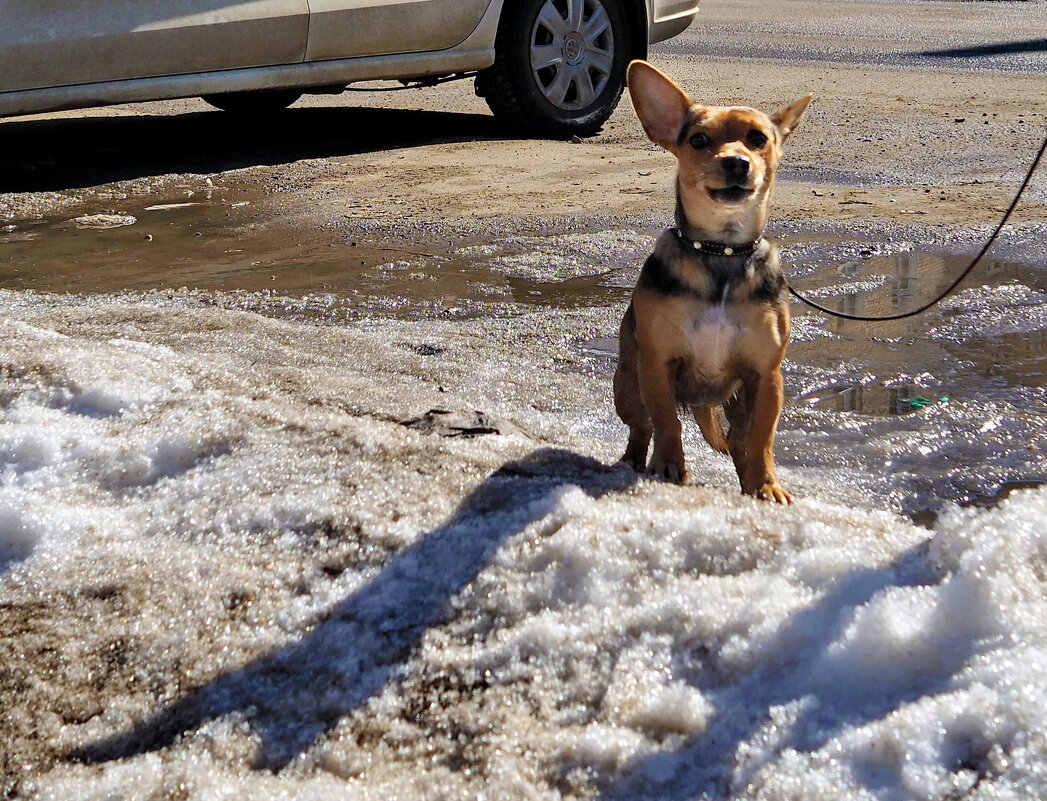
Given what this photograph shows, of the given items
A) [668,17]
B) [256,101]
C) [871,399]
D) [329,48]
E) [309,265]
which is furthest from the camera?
[256,101]

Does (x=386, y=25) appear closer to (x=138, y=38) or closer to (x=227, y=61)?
(x=227, y=61)

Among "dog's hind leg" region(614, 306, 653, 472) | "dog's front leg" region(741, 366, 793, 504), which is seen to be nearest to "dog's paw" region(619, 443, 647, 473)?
"dog's hind leg" region(614, 306, 653, 472)

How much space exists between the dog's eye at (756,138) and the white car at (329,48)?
14.1 ft

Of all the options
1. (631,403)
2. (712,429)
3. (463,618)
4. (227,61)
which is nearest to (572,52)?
(227,61)

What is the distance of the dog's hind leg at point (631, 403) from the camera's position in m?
3.44

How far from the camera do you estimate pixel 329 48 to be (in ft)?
23.4

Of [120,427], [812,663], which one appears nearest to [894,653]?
[812,663]

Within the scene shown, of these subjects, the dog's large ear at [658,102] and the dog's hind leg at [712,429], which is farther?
the dog's hind leg at [712,429]

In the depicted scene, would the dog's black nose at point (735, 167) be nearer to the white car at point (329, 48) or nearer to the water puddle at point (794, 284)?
the water puddle at point (794, 284)

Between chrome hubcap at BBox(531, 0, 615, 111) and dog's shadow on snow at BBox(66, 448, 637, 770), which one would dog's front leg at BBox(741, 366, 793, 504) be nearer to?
dog's shadow on snow at BBox(66, 448, 637, 770)

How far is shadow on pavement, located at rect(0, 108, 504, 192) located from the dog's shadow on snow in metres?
5.02

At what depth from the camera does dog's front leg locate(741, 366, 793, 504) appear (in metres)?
3.14

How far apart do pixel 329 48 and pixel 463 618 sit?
551 centimetres

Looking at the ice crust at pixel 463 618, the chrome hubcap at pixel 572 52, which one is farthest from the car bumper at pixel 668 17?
the ice crust at pixel 463 618
